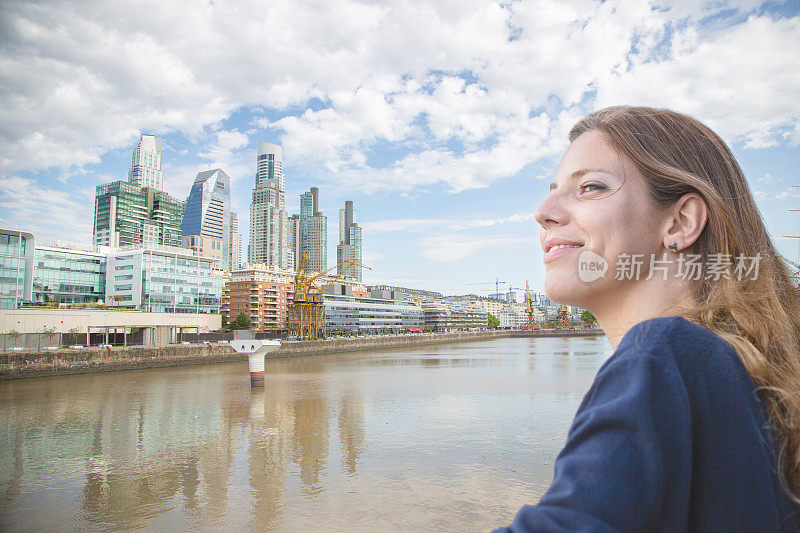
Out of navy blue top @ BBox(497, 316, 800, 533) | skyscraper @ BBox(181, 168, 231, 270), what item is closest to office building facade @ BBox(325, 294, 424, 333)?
skyscraper @ BBox(181, 168, 231, 270)

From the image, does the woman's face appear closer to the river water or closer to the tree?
the river water

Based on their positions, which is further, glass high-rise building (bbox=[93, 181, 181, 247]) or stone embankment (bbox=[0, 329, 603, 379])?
glass high-rise building (bbox=[93, 181, 181, 247])

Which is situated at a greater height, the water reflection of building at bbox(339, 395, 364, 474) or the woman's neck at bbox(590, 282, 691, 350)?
the woman's neck at bbox(590, 282, 691, 350)

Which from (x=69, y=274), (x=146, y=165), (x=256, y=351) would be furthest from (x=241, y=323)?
(x=146, y=165)

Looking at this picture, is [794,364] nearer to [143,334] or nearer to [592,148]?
[592,148]

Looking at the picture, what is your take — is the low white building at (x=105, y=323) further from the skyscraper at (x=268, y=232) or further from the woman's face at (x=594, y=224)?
the skyscraper at (x=268, y=232)

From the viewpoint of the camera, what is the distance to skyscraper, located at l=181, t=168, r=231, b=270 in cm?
Answer: 16712

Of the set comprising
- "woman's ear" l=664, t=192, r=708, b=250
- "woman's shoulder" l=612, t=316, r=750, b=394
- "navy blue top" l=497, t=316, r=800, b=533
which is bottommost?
"navy blue top" l=497, t=316, r=800, b=533

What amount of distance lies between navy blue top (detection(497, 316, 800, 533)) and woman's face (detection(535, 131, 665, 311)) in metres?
0.31

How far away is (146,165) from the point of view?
190125mm

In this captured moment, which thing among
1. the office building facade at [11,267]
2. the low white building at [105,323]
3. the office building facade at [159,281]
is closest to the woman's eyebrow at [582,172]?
the low white building at [105,323]

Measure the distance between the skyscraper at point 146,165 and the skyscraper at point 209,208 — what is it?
1016 inches

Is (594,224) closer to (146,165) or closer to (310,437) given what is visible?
(310,437)

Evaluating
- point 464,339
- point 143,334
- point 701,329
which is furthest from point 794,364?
point 464,339
